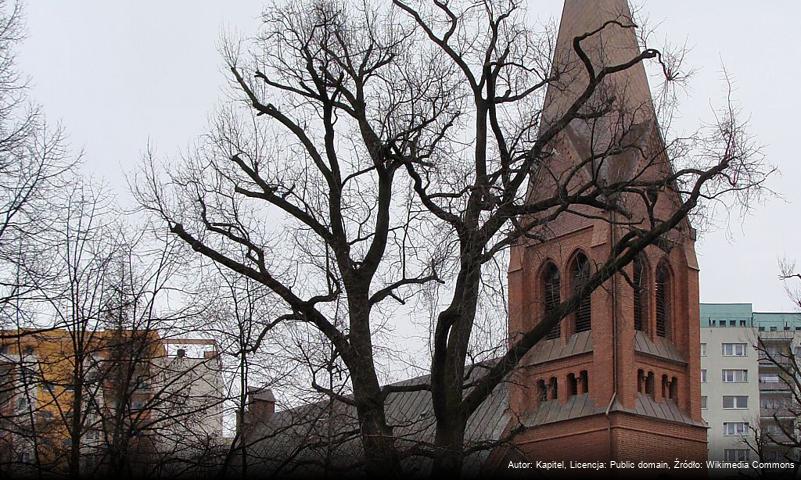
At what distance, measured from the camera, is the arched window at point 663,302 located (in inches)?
1726

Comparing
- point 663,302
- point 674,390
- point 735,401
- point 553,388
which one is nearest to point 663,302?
point 663,302

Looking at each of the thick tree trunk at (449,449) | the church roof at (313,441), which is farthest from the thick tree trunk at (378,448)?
the thick tree trunk at (449,449)

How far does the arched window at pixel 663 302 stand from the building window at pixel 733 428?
45282 millimetres

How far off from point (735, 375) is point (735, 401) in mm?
2298

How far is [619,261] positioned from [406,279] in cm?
313

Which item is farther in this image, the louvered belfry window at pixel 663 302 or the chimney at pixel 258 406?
the louvered belfry window at pixel 663 302

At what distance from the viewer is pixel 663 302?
44000 mm

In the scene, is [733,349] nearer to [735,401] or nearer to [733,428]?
[735,401]

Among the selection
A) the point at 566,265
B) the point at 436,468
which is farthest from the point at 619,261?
the point at 566,265

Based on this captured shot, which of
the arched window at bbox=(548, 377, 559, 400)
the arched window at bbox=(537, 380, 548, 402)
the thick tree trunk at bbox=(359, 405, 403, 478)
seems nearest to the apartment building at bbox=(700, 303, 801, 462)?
the arched window at bbox=(537, 380, 548, 402)

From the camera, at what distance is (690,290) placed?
43969 mm

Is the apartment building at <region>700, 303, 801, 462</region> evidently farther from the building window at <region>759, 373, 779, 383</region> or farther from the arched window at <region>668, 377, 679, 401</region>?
the arched window at <region>668, 377, 679, 401</region>

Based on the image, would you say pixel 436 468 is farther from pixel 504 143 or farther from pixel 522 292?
pixel 522 292

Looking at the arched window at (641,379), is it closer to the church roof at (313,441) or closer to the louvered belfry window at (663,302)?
the louvered belfry window at (663,302)
